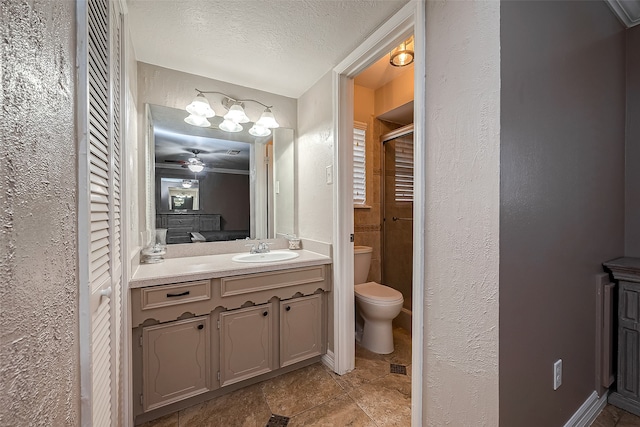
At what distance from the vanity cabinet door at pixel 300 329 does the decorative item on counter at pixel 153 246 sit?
926 millimetres

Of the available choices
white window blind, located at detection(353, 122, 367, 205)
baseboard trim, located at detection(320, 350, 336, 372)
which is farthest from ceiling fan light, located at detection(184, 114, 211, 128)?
baseboard trim, located at detection(320, 350, 336, 372)

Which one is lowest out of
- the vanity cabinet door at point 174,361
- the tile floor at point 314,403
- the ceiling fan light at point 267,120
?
the tile floor at point 314,403

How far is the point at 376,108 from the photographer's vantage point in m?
2.74

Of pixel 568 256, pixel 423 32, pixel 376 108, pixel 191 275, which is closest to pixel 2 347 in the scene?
pixel 191 275

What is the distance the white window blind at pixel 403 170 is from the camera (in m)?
2.73

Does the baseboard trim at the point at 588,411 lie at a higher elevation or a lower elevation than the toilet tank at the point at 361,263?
lower

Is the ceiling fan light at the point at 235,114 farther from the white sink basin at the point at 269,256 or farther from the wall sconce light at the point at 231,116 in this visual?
the white sink basin at the point at 269,256

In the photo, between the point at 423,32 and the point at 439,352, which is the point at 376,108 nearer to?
the point at 423,32

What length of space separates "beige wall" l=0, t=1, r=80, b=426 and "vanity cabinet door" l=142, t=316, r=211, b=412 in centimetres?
89

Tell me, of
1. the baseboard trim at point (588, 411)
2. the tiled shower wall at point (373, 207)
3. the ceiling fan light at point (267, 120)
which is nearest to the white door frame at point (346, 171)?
the ceiling fan light at point (267, 120)

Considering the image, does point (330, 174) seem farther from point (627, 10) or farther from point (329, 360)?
point (627, 10)

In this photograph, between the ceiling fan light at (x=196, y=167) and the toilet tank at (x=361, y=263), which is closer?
the ceiling fan light at (x=196, y=167)

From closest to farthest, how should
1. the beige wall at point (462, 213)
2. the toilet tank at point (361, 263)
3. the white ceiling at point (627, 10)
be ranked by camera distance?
the beige wall at point (462, 213), the white ceiling at point (627, 10), the toilet tank at point (361, 263)

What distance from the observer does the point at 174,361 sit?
1.54 meters
